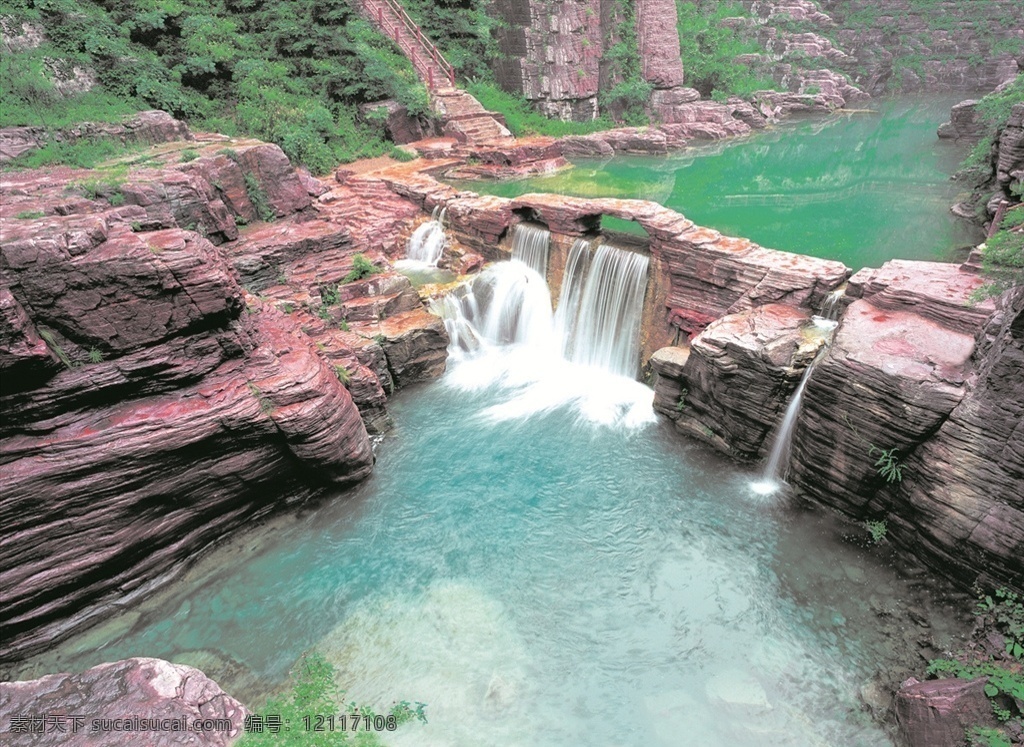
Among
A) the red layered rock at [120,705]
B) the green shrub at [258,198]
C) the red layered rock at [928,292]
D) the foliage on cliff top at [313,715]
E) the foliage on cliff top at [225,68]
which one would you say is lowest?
the foliage on cliff top at [313,715]

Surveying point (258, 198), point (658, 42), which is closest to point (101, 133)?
point (258, 198)

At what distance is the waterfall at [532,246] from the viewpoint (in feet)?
43.2

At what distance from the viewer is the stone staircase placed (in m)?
21.6

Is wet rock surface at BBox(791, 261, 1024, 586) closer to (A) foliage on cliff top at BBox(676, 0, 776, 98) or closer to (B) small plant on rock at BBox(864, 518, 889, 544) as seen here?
(B) small plant on rock at BBox(864, 518, 889, 544)

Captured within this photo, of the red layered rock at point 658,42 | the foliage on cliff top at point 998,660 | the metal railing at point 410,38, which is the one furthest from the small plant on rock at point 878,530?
the red layered rock at point 658,42

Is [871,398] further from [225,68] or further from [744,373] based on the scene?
[225,68]

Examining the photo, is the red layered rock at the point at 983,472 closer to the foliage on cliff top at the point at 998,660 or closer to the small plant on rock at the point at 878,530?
the foliage on cliff top at the point at 998,660

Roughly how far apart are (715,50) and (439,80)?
1827cm

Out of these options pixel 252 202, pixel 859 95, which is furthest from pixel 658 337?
pixel 859 95

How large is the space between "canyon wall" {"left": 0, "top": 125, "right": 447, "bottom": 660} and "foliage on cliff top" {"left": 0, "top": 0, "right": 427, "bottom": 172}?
20.0 feet

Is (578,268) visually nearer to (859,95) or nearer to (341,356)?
(341,356)

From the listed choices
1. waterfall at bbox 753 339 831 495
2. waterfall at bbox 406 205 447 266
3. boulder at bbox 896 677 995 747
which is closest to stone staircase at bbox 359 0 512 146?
waterfall at bbox 406 205 447 266

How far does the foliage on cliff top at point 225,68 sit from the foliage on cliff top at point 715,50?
1668 centimetres

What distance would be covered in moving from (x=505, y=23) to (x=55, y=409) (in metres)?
24.1
